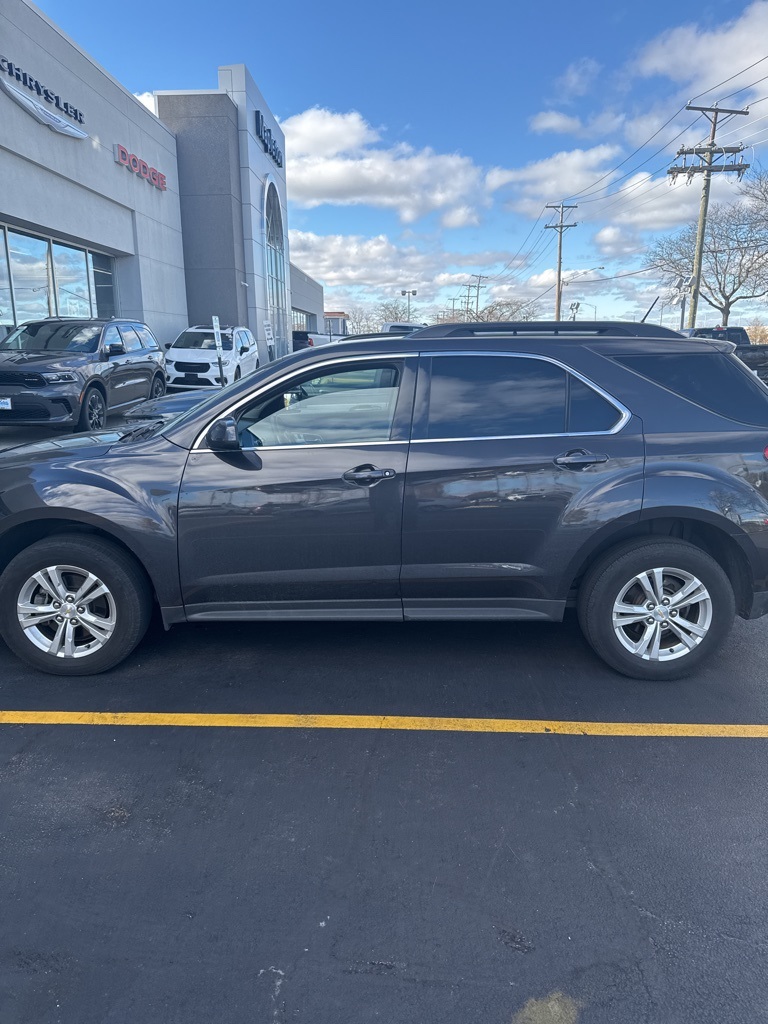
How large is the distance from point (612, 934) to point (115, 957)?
1.54 metres

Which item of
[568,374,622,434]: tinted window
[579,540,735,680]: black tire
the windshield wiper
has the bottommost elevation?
[579,540,735,680]: black tire

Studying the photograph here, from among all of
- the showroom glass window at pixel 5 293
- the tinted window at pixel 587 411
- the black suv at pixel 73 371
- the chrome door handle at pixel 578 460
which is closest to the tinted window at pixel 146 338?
the black suv at pixel 73 371

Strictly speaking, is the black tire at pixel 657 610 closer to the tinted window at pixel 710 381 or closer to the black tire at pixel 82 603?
the tinted window at pixel 710 381

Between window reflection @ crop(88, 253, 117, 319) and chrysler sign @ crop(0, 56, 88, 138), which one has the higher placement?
chrysler sign @ crop(0, 56, 88, 138)

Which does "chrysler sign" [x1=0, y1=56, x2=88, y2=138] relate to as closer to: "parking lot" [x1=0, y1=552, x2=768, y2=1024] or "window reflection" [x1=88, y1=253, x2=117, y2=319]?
"window reflection" [x1=88, y1=253, x2=117, y2=319]

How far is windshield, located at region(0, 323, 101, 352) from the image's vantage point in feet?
36.7

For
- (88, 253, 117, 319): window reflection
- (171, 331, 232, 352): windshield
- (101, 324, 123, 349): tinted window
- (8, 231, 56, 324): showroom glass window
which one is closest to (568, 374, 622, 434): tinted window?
(101, 324, 123, 349): tinted window

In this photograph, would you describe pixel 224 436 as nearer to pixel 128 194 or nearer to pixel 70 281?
pixel 70 281

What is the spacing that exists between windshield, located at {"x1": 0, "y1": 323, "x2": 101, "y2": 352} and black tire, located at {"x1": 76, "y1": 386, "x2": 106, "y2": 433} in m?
0.80

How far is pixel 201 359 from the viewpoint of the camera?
60.5 ft

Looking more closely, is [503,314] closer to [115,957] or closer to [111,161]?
[111,161]

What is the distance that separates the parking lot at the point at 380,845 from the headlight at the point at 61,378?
704 cm

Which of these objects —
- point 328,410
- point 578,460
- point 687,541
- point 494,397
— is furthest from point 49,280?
point 687,541

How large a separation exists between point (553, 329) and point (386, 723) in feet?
7.75
